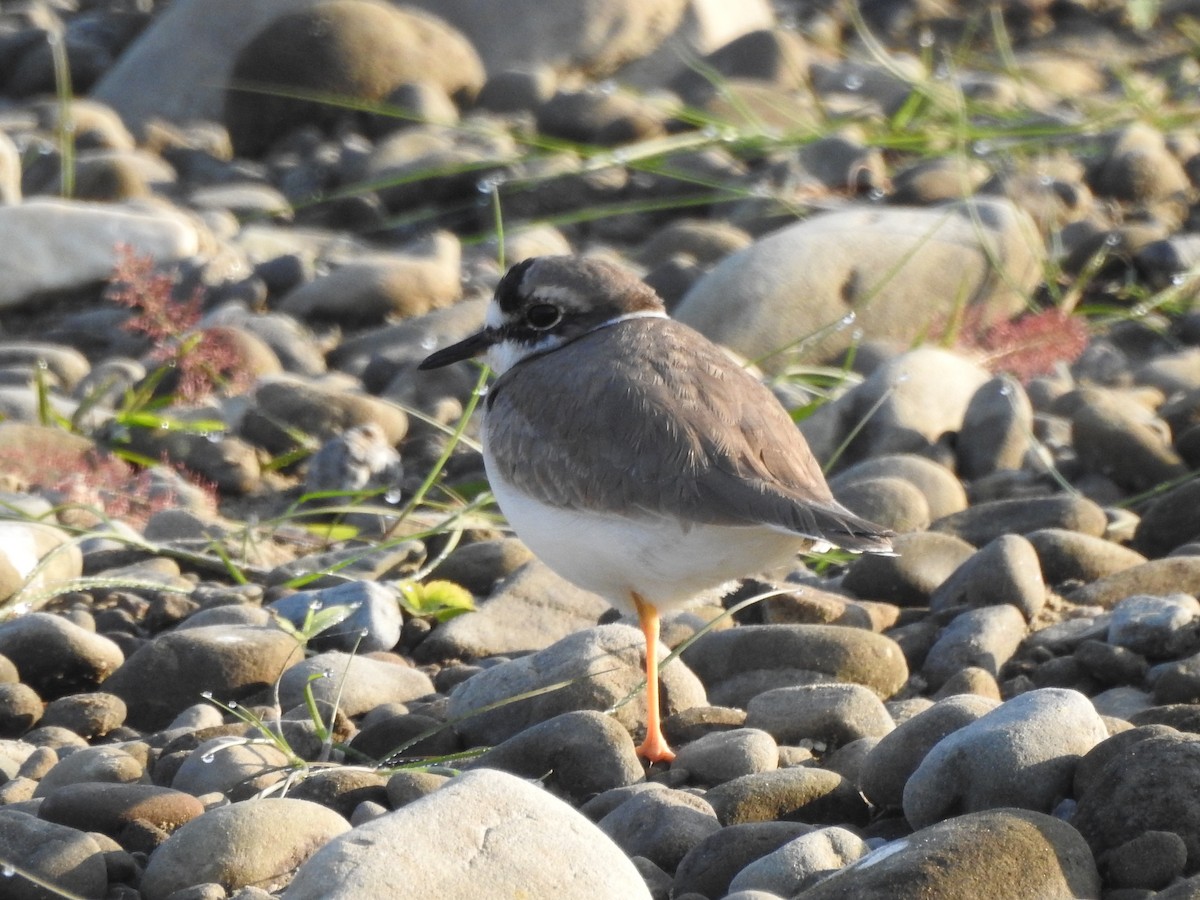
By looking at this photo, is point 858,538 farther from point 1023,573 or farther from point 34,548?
point 34,548

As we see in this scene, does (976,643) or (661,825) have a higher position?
(661,825)

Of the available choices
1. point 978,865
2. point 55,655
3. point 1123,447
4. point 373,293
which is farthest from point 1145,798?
point 373,293

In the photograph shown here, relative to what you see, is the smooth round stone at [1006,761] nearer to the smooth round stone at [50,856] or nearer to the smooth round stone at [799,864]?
A: the smooth round stone at [799,864]

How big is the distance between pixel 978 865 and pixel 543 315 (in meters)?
2.39

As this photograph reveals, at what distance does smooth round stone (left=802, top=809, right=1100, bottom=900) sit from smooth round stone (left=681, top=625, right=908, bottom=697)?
1333 millimetres

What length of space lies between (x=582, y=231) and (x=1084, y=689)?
223 inches

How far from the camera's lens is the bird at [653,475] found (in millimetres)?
4113

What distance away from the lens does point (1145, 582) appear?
5051 millimetres

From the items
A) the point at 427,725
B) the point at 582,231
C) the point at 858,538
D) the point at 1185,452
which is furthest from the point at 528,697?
the point at 582,231

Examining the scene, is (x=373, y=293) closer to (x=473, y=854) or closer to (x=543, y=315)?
(x=543, y=315)

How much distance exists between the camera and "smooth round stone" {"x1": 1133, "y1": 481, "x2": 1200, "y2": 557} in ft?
18.4

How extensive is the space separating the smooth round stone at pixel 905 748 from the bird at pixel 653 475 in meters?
0.41

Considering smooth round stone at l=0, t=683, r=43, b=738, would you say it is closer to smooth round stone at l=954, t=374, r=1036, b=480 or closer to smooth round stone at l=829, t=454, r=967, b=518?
smooth round stone at l=829, t=454, r=967, b=518

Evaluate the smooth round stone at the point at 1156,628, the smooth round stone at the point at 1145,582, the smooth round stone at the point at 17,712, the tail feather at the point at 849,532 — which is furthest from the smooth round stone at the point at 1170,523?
the smooth round stone at the point at 17,712
